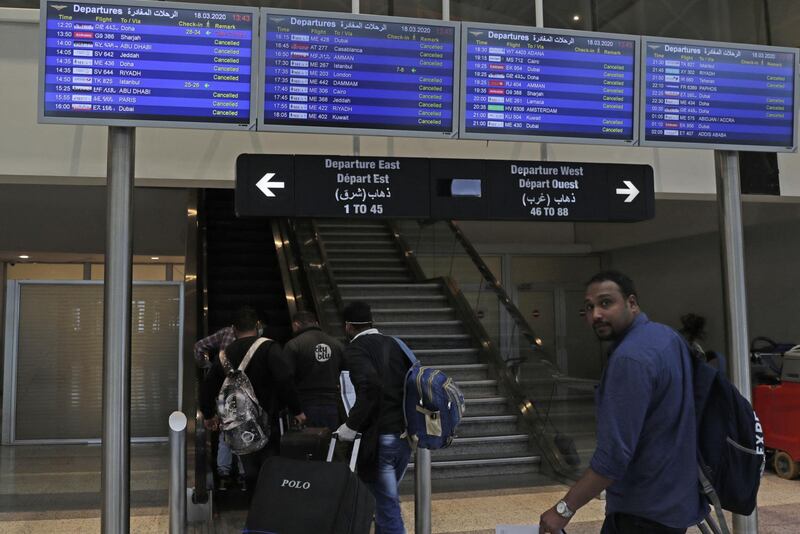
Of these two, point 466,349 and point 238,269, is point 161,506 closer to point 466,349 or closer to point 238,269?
point 466,349

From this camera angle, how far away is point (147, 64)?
414cm

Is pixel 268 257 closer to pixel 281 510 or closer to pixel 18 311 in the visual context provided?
pixel 18 311

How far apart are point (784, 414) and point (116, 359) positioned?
244 inches

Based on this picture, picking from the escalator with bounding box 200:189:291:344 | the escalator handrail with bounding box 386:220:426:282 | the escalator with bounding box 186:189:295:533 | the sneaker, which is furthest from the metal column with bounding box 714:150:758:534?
the escalator handrail with bounding box 386:220:426:282

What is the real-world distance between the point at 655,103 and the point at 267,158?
2489 millimetres

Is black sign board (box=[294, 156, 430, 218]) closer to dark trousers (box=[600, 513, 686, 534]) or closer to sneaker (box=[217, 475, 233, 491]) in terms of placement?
dark trousers (box=[600, 513, 686, 534])

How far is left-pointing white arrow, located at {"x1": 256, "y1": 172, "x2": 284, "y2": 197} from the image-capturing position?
4301 millimetres

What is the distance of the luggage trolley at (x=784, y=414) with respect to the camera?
7227 mm

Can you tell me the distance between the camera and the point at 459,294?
10172 mm

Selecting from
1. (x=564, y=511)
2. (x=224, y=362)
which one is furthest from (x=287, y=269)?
(x=564, y=511)

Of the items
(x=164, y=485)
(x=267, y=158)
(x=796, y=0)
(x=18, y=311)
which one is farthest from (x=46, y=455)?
(x=796, y=0)

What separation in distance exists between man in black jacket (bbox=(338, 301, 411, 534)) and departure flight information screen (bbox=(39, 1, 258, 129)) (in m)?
1.42

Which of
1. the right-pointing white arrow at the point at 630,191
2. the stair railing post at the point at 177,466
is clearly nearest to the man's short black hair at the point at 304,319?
the stair railing post at the point at 177,466

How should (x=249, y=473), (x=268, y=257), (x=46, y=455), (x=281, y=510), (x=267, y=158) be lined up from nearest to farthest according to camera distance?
(x=281, y=510) → (x=267, y=158) → (x=249, y=473) → (x=46, y=455) → (x=268, y=257)
